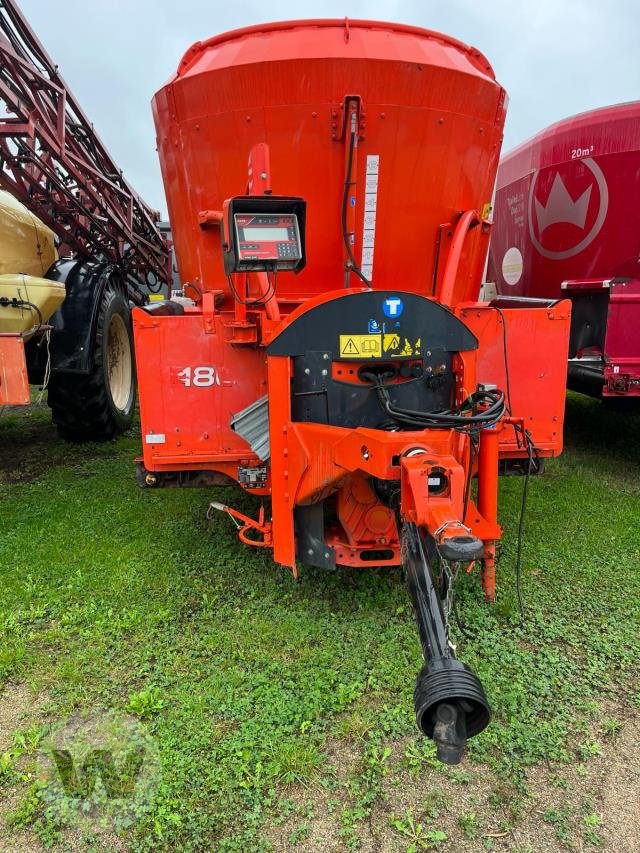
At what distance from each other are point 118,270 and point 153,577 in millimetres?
3724

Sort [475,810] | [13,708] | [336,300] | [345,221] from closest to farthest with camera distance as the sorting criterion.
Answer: [475,810] → [13,708] → [336,300] → [345,221]

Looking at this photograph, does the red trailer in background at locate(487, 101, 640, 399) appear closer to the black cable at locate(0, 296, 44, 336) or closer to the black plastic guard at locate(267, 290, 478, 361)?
the black plastic guard at locate(267, 290, 478, 361)

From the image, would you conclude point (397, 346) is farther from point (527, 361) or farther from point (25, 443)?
point (25, 443)

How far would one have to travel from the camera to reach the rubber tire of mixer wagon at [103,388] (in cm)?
493

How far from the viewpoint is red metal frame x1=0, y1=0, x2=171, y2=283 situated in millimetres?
3977

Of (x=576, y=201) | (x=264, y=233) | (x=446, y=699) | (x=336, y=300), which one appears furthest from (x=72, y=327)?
(x=576, y=201)

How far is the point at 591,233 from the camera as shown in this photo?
5059mm

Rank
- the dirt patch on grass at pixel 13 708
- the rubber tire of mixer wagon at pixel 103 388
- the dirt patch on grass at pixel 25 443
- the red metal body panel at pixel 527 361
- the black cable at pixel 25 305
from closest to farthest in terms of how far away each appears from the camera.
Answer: the dirt patch on grass at pixel 13 708
the red metal body panel at pixel 527 361
the black cable at pixel 25 305
the rubber tire of mixer wagon at pixel 103 388
the dirt patch on grass at pixel 25 443

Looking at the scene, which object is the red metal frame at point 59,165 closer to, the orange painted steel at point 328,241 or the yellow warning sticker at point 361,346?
the orange painted steel at point 328,241

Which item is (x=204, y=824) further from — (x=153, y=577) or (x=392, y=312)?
(x=392, y=312)

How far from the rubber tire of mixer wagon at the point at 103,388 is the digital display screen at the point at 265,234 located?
2.92 m

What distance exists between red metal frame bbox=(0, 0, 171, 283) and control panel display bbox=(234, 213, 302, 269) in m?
2.47

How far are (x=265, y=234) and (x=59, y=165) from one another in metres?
3.26

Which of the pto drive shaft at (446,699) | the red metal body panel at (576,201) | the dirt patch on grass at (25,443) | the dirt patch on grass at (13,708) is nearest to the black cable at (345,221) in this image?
the pto drive shaft at (446,699)
